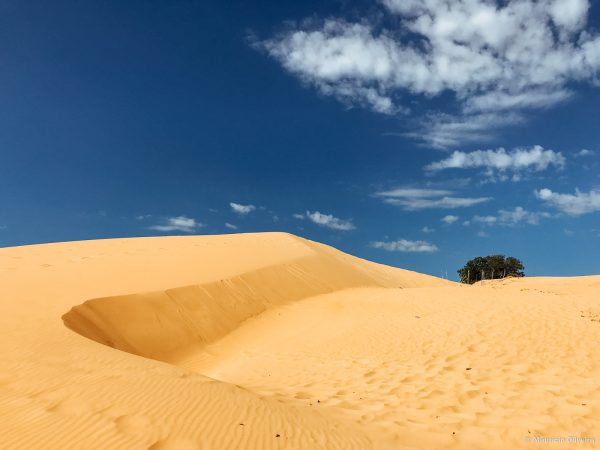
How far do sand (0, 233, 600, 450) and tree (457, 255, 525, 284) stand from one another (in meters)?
35.0

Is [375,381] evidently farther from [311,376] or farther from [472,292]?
[472,292]

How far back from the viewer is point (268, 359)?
10.2 meters

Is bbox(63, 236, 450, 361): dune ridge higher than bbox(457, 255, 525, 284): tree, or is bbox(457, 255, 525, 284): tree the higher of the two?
bbox(457, 255, 525, 284): tree

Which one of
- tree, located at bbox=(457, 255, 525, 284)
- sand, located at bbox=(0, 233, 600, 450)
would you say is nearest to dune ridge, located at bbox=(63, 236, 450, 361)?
sand, located at bbox=(0, 233, 600, 450)

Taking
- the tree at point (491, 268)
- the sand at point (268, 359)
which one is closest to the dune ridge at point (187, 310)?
the sand at point (268, 359)

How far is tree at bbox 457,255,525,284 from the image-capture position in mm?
47906

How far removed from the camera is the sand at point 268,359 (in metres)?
4.65

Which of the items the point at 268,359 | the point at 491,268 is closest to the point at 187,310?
the point at 268,359

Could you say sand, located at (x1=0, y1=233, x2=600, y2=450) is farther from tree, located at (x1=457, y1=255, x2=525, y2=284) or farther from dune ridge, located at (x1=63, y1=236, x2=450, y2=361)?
tree, located at (x1=457, y1=255, x2=525, y2=284)

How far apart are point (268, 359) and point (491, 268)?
44828 mm

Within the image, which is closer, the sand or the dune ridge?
the sand

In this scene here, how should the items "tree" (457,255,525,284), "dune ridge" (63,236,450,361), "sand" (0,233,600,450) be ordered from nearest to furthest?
"sand" (0,233,600,450), "dune ridge" (63,236,450,361), "tree" (457,255,525,284)

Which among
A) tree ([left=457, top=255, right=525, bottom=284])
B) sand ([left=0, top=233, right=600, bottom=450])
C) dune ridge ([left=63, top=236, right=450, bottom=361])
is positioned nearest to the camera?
sand ([left=0, top=233, right=600, bottom=450])

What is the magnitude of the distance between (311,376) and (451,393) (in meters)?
2.87
